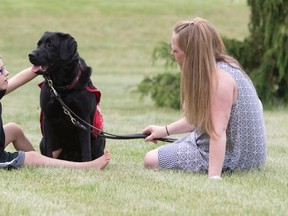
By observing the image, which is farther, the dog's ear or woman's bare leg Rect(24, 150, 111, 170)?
the dog's ear

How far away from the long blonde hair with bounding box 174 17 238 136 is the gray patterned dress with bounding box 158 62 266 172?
0.26 meters

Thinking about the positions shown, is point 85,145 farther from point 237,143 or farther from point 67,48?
A: point 237,143

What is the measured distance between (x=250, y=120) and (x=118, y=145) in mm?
2345

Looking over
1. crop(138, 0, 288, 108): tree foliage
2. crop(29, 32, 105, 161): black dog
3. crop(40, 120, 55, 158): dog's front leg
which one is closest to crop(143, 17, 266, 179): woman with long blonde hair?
crop(29, 32, 105, 161): black dog

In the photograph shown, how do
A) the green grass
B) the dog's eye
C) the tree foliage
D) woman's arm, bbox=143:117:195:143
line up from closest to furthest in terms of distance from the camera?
1. the green grass
2. woman's arm, bbox=143:117:195:143
3. the dog's eye
4. the tree foliage

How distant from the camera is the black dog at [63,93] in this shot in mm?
5949

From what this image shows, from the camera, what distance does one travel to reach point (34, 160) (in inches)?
227

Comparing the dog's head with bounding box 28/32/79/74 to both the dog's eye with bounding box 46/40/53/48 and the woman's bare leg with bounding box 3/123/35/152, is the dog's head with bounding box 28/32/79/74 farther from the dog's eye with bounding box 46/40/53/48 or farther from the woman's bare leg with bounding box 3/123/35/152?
the woman's bare leg with bounding box 3/123/35/152

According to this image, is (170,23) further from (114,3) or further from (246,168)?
(246,168)

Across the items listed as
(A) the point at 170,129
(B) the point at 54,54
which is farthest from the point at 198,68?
(B) the point at 54,54

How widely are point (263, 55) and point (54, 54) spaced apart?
776cm

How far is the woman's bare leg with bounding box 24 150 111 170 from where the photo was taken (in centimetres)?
570

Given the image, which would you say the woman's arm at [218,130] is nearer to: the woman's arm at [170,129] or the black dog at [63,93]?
the woman's arm at [170,129]

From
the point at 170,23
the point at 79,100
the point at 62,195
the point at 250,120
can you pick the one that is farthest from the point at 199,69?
the point at 170,23
